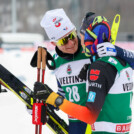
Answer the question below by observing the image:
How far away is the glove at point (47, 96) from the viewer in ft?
6.44

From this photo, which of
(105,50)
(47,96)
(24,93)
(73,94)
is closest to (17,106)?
(24,93)

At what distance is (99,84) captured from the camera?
6.00 feet

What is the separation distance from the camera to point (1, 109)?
4.98 metres

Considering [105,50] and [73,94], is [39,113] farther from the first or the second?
[105,50]

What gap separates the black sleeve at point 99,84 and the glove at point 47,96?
8.5 inches

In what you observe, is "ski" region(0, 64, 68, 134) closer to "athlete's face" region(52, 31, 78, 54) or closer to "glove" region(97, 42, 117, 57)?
"athlete's face" region(52, 31, 78, 54)

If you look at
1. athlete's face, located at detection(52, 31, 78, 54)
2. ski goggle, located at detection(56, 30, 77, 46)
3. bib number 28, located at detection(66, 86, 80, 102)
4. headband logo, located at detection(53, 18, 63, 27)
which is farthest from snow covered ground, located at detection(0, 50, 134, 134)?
headband logo, located at detection(53, 18, 63, 27)

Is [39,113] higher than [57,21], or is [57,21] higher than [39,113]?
[57,21]

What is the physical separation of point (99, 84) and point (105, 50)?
25 cm

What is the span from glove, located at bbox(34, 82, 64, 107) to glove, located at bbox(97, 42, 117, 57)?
1.28ft

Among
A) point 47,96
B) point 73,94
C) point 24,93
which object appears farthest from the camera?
point 24,93

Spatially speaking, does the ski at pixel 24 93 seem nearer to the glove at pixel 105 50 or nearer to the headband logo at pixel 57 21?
the headband logo at pixel 57 21

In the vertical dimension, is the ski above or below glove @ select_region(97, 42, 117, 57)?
below

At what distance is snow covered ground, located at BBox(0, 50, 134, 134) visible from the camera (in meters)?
4.18
